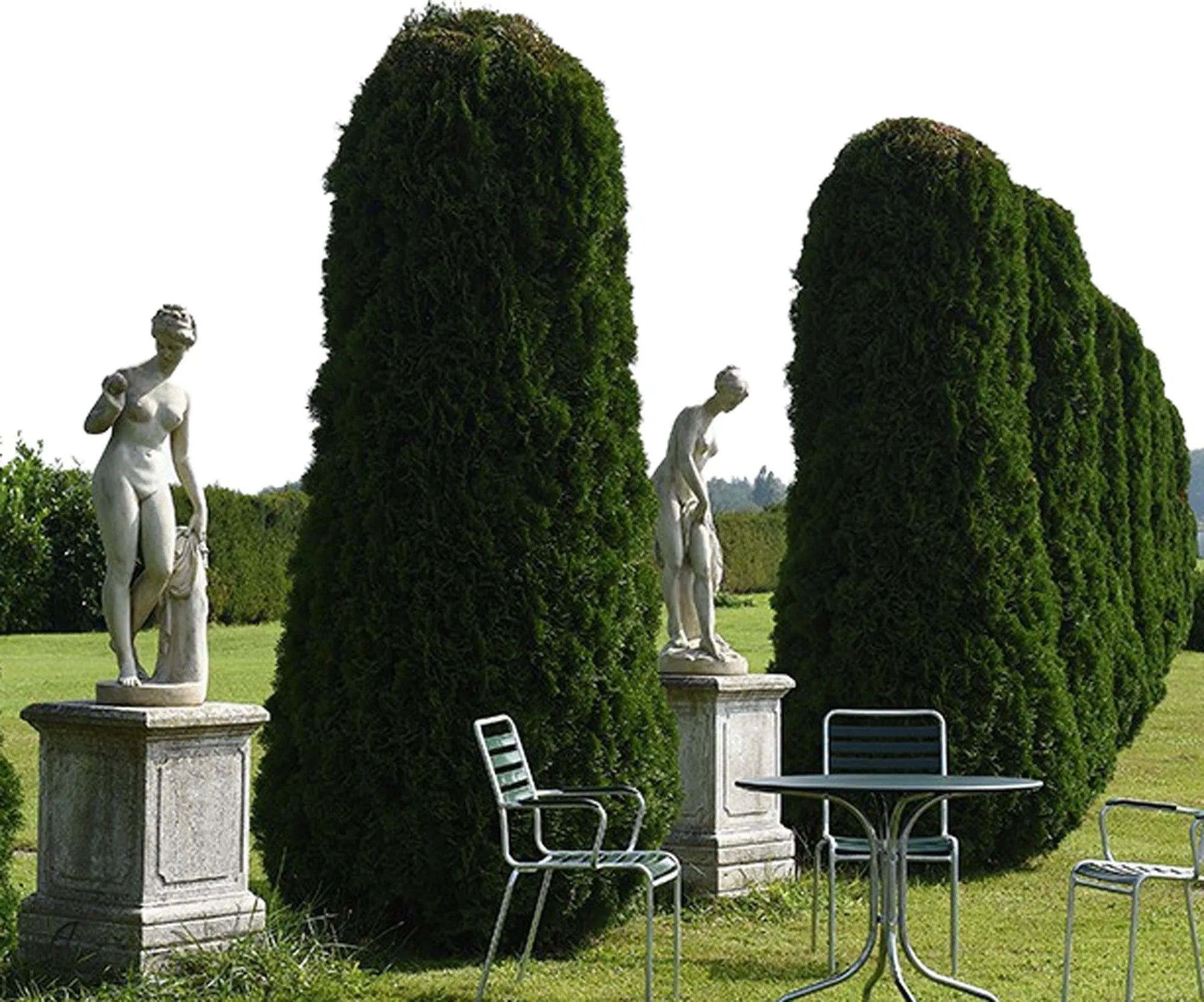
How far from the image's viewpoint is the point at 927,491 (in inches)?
400

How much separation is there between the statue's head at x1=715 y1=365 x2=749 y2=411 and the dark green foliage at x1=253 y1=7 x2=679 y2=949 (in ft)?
4.80

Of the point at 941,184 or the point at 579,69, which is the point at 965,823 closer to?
the point at 941,184

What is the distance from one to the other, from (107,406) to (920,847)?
3.60 meters

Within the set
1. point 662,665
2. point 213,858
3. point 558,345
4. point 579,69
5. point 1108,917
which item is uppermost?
point 579,69

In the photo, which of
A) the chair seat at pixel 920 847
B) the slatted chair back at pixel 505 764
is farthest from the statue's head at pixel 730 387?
the slatted chair back at pixel 505 764

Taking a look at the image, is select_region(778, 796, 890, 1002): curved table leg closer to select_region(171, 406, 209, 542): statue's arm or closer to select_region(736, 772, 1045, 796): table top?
select_region(736, 772, 1045, 796): table top

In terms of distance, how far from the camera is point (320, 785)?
7316 millimetres

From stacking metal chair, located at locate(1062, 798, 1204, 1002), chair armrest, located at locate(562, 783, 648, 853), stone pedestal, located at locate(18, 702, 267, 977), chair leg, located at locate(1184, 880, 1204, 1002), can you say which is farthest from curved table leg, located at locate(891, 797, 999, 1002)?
stone pedestal, located at locate(18, 702, 267, 977)

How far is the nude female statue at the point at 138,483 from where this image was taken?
6.33 meters

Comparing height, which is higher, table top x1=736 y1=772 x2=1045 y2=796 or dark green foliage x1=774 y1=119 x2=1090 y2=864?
dark green foliage x1=774 y1=119 x2=1090 y2=864

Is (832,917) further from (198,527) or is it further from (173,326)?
(173,326)

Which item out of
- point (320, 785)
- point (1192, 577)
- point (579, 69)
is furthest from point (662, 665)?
point (1192, 577)

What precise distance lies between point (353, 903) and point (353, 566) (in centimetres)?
132

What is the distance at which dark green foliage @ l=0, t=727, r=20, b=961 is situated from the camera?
20.7ft
